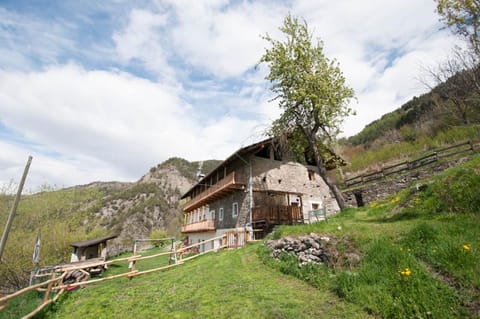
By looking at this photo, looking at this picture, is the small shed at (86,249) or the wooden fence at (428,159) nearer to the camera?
the wooden fence at (428,159)

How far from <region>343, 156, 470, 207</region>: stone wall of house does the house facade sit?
2071 mm

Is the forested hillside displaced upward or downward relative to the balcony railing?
upward

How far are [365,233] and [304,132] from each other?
920 centimetres

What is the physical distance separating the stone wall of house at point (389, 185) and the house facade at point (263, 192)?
2071 millimetres

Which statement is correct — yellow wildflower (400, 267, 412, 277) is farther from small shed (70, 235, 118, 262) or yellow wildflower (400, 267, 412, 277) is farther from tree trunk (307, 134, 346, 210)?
small shed (70, 235, 118, 262)

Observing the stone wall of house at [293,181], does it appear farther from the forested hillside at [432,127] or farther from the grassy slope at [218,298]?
the grassy slope at [218,298]

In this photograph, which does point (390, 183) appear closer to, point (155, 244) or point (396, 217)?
point (396, 217)

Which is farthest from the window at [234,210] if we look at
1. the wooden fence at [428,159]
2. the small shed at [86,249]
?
the small shed at [86,249]

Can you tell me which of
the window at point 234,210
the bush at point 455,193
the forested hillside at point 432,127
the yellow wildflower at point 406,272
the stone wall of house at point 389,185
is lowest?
the yellow wildflower at point 406,272

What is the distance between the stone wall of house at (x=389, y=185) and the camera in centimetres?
1467

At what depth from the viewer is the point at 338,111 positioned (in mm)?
14289

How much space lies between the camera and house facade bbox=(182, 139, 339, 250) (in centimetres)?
1589

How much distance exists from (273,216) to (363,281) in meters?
10.7


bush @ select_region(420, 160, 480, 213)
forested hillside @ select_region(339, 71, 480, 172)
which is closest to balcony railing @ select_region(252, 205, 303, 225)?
forested hillside @ select_region(339, 71, 480, 172)
